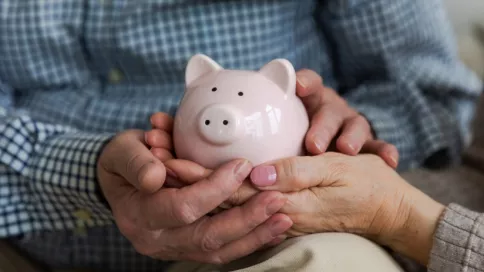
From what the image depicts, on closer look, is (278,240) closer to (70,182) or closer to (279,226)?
(279,226)

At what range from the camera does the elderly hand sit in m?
0.52

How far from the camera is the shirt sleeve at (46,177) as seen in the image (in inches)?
27.0

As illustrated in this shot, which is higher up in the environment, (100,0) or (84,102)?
(100,0)

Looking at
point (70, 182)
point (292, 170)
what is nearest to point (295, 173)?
point (292, 170)

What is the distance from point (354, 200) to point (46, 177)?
15.5 inches

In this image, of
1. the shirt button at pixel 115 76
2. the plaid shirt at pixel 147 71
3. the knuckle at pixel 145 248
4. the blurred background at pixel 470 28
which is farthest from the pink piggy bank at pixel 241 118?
the blurred background at pixel 470 28

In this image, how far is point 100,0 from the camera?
32.5 inches

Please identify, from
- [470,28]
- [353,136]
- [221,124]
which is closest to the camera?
[221,124]

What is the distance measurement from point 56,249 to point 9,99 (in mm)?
259

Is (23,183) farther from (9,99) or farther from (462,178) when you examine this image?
(462,178)

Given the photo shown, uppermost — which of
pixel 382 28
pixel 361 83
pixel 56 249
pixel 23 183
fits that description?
pixel 382 28

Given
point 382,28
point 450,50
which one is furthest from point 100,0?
point 450,50

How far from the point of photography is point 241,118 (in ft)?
1.62

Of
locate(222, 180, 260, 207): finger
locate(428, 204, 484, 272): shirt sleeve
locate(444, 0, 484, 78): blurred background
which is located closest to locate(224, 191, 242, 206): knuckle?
locate(222, 180, 260, 207): finger
